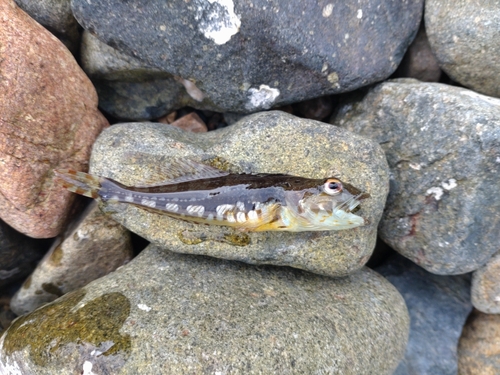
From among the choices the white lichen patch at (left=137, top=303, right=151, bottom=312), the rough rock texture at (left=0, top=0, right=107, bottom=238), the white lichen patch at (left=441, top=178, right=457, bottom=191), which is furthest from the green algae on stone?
the white lichen patch at (left=441, top=178, right=457, bottom=191)

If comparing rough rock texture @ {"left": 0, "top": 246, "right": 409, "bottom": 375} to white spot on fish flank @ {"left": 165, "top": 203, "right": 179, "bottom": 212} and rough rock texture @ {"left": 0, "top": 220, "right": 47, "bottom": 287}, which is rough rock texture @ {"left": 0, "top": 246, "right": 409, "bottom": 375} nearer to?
white spot on fish flank @ {"left": 165, "top": 203, "right": 179, "bottom": 212}

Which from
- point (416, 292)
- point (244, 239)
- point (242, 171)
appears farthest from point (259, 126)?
point (416, 292)

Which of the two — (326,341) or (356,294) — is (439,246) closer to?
(356,294)

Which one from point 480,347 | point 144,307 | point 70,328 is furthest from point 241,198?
point 480,347

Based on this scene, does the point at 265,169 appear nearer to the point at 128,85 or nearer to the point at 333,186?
the point at 333,186

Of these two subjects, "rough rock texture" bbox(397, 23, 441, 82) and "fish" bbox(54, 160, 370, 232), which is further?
"rough rock texture" bbox(397, 23, 441, 82)

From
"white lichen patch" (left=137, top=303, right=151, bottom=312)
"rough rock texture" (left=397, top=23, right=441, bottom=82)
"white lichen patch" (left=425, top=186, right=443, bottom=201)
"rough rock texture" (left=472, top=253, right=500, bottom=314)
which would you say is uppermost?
"rough rock texture" (left=397, top=23, right=441, bottom=82)

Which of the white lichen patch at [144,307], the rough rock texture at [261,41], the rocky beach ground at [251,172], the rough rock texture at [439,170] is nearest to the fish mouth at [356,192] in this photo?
the rocky beach ground at [251,172]
